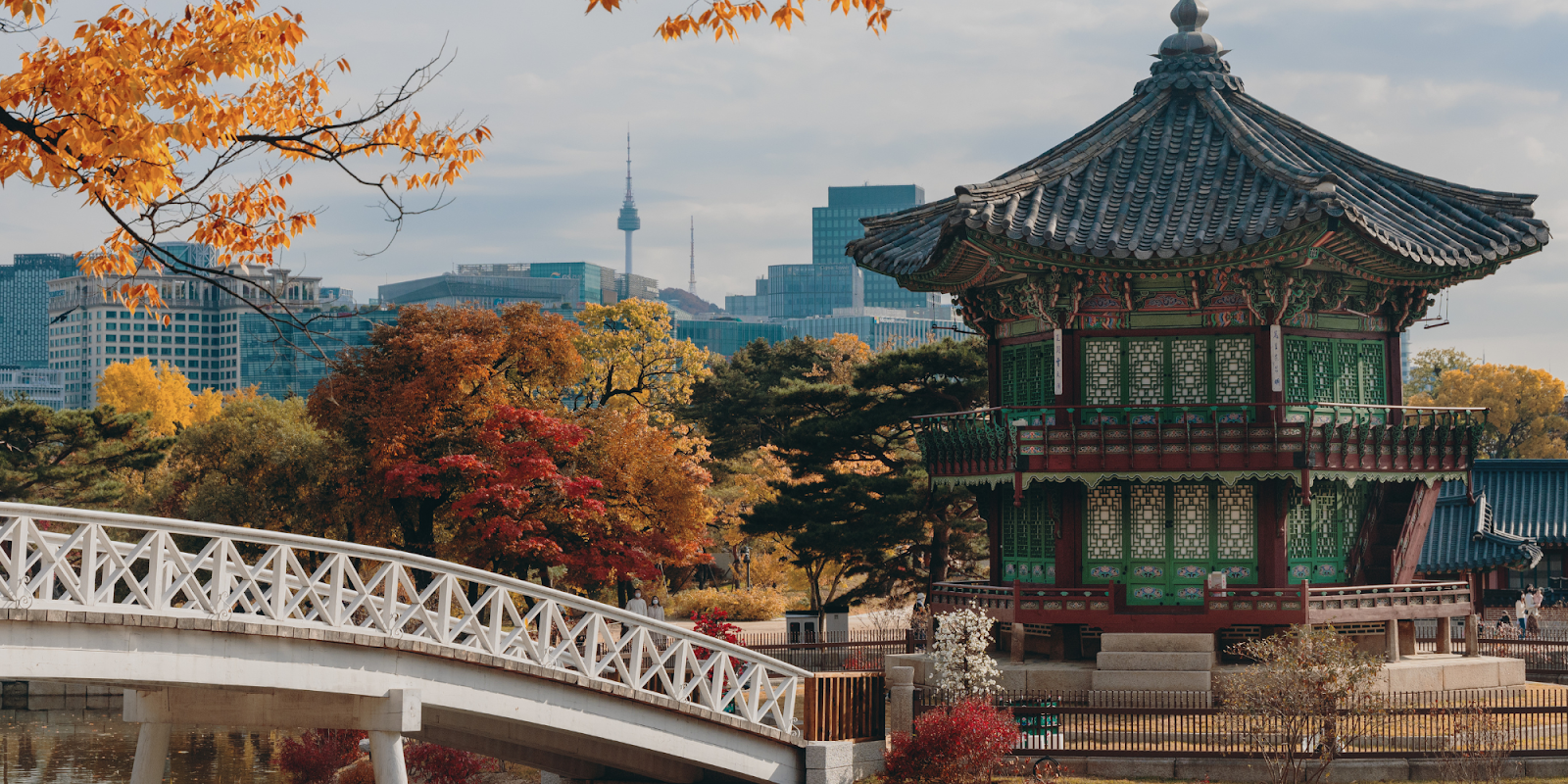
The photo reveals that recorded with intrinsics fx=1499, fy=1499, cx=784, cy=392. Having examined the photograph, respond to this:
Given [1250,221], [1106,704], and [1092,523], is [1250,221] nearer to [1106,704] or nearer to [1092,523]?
[1092,523]

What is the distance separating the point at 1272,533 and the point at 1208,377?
3.42 meters

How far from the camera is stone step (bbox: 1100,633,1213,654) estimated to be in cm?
2944

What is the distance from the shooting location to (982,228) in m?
29.6

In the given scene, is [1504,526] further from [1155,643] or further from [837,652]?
[1155,643]

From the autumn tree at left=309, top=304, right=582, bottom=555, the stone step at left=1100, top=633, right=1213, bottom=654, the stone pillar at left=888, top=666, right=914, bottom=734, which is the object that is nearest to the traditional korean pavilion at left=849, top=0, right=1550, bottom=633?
the stone step at left=1100, top=633, right=1213, bottom=654

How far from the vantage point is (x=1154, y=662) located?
96.3ft

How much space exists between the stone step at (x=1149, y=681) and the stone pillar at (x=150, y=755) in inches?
661

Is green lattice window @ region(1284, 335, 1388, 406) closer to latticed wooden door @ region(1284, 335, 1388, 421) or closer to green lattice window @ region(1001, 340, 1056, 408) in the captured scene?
latticed wooden door @ region(1284, 335, 1388, 421)

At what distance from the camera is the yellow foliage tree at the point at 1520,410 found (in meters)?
83.3

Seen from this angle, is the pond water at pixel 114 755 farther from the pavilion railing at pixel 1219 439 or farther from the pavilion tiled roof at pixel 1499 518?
the pavilion tiled roof at pixel 1499 518

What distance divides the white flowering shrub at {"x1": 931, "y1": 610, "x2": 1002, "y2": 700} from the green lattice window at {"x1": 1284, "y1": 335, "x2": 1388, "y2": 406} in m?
9.02

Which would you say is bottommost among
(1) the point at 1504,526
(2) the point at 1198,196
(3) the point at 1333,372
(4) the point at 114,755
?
(4) the point at 114,755

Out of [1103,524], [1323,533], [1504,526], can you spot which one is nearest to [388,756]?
[1103,524]

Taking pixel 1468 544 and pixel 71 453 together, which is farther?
pixel 71 453
